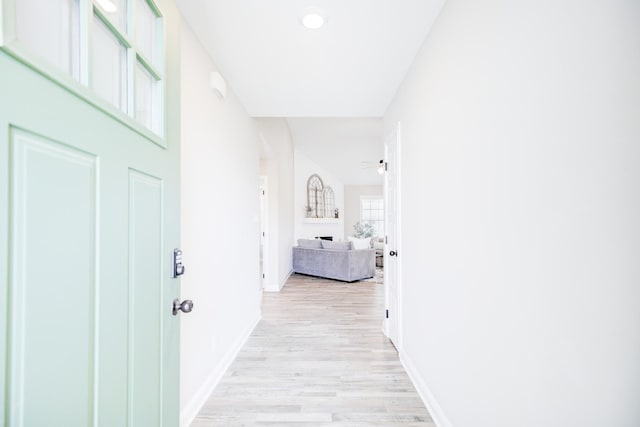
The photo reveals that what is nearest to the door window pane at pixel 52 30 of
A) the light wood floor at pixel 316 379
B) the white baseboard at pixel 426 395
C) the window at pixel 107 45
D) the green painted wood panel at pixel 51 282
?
the window at pixel 107 45

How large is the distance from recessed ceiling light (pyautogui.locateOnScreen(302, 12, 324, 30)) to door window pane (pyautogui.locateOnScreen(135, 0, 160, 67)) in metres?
0.97

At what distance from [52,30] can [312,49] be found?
1.74 m

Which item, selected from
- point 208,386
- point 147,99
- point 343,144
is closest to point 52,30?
point 147,99

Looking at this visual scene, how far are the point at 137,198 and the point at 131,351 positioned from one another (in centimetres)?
44

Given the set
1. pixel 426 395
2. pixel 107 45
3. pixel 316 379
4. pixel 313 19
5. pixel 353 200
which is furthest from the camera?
pixel 353 200

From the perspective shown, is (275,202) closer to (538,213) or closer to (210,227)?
(210,227)

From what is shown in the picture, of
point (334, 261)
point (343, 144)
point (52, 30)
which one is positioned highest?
point (343, 144)

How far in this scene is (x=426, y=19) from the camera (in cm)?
186

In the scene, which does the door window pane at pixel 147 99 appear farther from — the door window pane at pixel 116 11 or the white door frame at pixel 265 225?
the white door frame at pixel 265 225

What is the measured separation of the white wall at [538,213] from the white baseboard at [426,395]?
4 cm

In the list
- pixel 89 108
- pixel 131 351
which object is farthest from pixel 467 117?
pixel 131 351

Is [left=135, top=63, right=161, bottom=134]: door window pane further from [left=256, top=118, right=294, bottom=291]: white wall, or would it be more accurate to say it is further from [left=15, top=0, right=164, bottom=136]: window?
[left=256, top=118, right=294, bottom=291]: white wall

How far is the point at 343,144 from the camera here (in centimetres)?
753

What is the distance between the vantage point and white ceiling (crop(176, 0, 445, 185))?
5.83 ft
